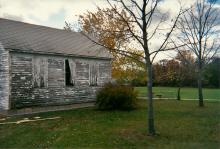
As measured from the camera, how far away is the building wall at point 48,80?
68.6 feet

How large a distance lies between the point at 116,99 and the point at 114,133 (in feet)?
28.6

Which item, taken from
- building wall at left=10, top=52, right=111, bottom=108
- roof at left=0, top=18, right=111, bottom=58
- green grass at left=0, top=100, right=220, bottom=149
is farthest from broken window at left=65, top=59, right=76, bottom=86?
green grass at left=0, top=100, right=220, bottom=149

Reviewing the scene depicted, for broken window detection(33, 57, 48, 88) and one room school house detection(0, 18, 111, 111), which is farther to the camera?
broken window detection(33, 57, 48, 88)

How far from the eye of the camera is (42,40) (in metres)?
24.2

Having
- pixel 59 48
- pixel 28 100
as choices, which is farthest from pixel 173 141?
pixel 59 48

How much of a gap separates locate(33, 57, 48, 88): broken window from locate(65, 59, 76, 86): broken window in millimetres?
2124

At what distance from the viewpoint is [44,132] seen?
1422 centimetres

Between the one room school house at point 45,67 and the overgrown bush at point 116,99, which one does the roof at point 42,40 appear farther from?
the overgrown bush at point 116,99

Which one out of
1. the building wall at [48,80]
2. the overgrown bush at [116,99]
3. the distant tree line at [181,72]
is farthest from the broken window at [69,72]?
the distant tree line at [181,72]

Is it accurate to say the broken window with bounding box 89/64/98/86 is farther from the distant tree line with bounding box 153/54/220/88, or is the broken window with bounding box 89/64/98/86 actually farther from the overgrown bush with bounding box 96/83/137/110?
the distant tree line with bounding box 153/54/220/88

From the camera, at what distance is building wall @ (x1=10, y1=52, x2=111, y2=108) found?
824 inches

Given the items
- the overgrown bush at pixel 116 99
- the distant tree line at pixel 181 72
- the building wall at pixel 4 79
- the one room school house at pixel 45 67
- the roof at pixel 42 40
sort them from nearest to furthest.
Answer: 1. the building wall at pixel 4 79
2. the one room school house at pixel 45 67
3. the roof at pixel 42 40
4. the overgrown bush at pixel 116 99
5. the distant tree line at pixel 181 72

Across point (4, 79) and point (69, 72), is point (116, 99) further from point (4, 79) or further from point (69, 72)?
point (4, 79)

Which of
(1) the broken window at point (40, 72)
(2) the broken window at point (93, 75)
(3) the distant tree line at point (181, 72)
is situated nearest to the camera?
(1) the broken window at point (40, 72)
